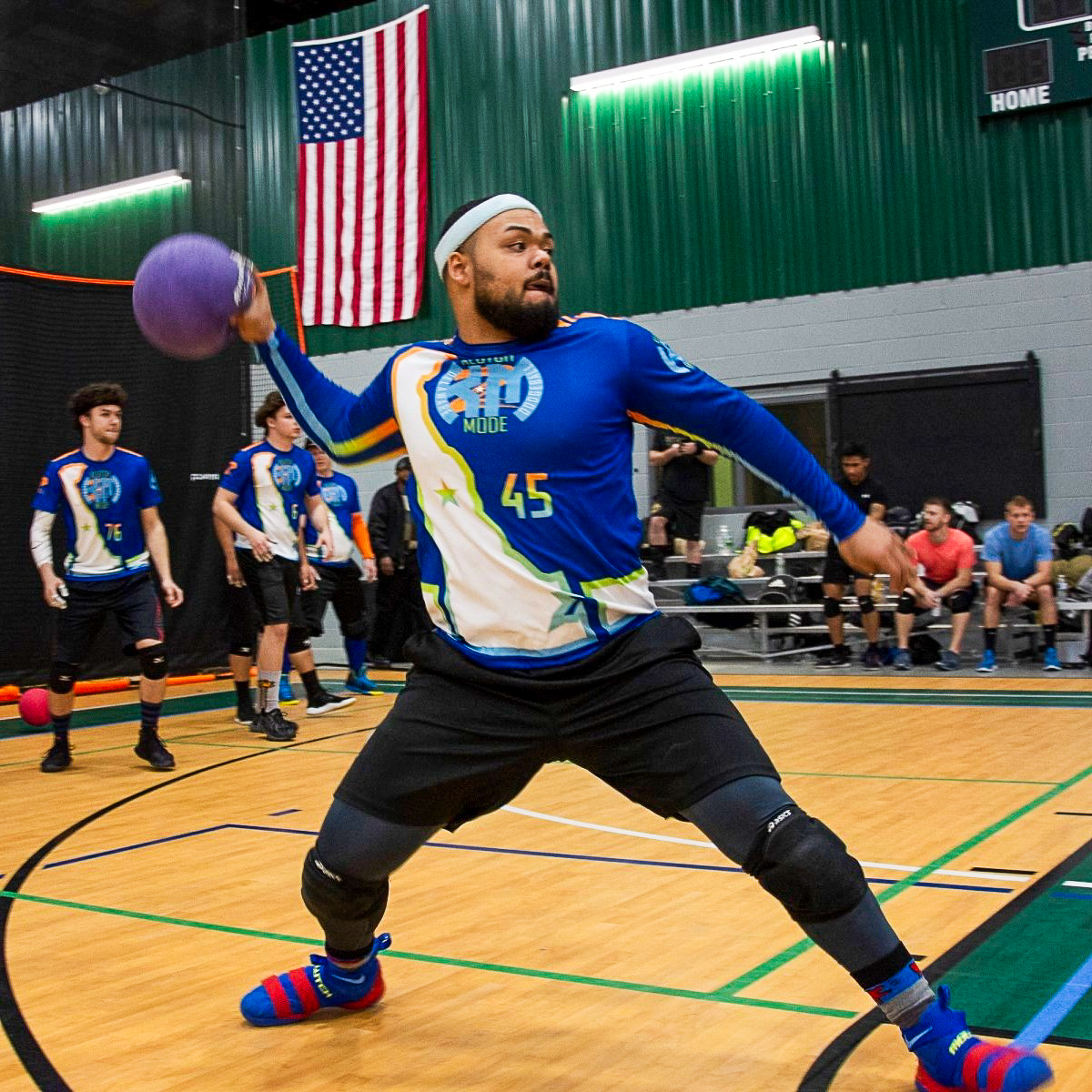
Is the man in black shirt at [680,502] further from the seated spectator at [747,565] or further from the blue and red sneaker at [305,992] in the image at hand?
the blue and red sneaker at [305,992]

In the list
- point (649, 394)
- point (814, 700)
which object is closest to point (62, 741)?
point (814, 700)

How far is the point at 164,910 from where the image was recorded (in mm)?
4125

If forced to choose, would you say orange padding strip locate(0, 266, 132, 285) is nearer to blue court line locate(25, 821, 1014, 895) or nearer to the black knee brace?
blue court line locate(25, 821, 1014, 895)

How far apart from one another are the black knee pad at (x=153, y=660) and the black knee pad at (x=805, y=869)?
202 inches

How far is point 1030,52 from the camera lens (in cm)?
1239

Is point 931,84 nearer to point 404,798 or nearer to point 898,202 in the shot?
point 898,202

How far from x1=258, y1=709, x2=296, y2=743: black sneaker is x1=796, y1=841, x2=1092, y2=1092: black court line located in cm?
516

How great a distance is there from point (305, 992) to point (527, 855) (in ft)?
5.84

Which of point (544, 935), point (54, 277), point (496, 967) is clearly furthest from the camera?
point (54, 277)

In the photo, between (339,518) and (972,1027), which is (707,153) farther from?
→ (972,1027)

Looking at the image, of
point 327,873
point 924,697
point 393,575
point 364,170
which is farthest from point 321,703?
point 364,170

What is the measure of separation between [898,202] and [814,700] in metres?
6.19

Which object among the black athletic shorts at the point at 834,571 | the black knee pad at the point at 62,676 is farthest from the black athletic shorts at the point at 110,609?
the black athletic shorts at the point at 834,571

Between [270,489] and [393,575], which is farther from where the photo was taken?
[393,575]
